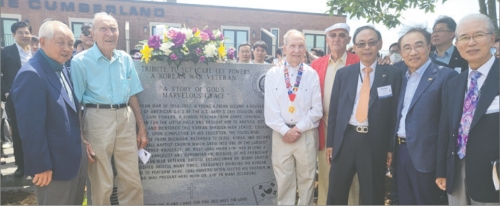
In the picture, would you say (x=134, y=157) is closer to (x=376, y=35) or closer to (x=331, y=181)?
(x=331, y=181)

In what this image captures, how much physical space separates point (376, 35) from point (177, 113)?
233 cm

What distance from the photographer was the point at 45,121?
2.60m

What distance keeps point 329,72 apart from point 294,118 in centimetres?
77

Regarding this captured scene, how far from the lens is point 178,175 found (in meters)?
4.03

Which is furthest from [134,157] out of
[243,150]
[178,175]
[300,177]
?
[300,177]

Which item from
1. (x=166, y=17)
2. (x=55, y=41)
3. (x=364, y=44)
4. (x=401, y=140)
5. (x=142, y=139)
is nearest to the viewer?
(x=55, y=41)

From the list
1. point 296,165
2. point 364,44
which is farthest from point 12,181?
point 364,44

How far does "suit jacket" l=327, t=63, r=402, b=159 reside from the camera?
3.26m

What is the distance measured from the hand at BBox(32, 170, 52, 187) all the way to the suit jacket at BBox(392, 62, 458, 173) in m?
2.95

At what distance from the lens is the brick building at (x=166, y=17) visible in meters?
22.1

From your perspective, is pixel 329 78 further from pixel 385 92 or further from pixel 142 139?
pixel 142 139

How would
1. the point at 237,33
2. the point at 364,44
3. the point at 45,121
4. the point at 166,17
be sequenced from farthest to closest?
1. the point at 237,33
2. the point at 166,17
3. the point at 364,44
4. the point at 45,121

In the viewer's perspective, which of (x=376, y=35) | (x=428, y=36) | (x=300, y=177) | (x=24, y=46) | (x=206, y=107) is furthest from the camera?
(x=24, y=46)

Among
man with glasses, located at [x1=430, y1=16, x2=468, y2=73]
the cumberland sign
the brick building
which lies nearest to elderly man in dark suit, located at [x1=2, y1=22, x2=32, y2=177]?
man with glasses, located at [x1=430, y1=16, x2=468, y2=73]
